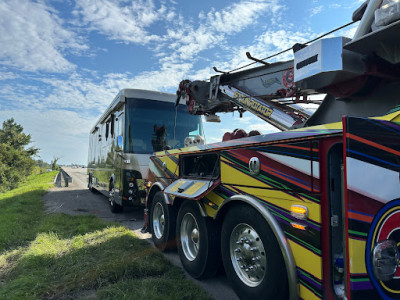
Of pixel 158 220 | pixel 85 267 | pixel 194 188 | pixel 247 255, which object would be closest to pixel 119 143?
pixel 158 220

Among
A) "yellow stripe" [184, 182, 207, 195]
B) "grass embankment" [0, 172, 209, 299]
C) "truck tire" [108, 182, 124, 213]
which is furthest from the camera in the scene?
"truck tire" [108, 182, 124, 213]

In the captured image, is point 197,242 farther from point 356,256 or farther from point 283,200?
point 356,256

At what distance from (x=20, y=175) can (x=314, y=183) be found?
3807cm

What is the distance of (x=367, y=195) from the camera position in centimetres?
187

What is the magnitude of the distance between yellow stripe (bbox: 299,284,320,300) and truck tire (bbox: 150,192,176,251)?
9.09 feet

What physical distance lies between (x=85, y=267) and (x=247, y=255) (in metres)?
2.49

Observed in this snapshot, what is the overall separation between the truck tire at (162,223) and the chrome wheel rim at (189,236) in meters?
0.48

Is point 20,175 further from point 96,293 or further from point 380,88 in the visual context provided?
point 380,88

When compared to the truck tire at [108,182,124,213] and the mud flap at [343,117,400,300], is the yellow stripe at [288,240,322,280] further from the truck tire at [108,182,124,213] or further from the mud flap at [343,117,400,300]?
the truck tire at [108,182,124,213]

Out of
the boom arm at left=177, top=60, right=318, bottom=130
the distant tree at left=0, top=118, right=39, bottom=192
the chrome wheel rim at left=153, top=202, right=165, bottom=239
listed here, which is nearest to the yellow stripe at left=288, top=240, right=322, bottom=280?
the boom arm at left=177, top=60, right=318, bottom=130

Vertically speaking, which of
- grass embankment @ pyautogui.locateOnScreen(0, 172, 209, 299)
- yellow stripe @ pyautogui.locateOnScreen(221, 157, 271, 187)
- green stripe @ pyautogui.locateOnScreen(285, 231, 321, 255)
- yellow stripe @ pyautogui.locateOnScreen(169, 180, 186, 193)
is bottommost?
grass embankment @ pyautogui.locateOnScreen(0, 172, 209, 299)

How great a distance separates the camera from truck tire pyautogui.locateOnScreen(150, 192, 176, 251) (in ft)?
15.7

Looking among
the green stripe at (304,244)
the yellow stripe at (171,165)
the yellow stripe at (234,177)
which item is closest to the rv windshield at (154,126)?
the yellow stripe at (171,165)

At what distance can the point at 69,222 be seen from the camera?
23.2ft
